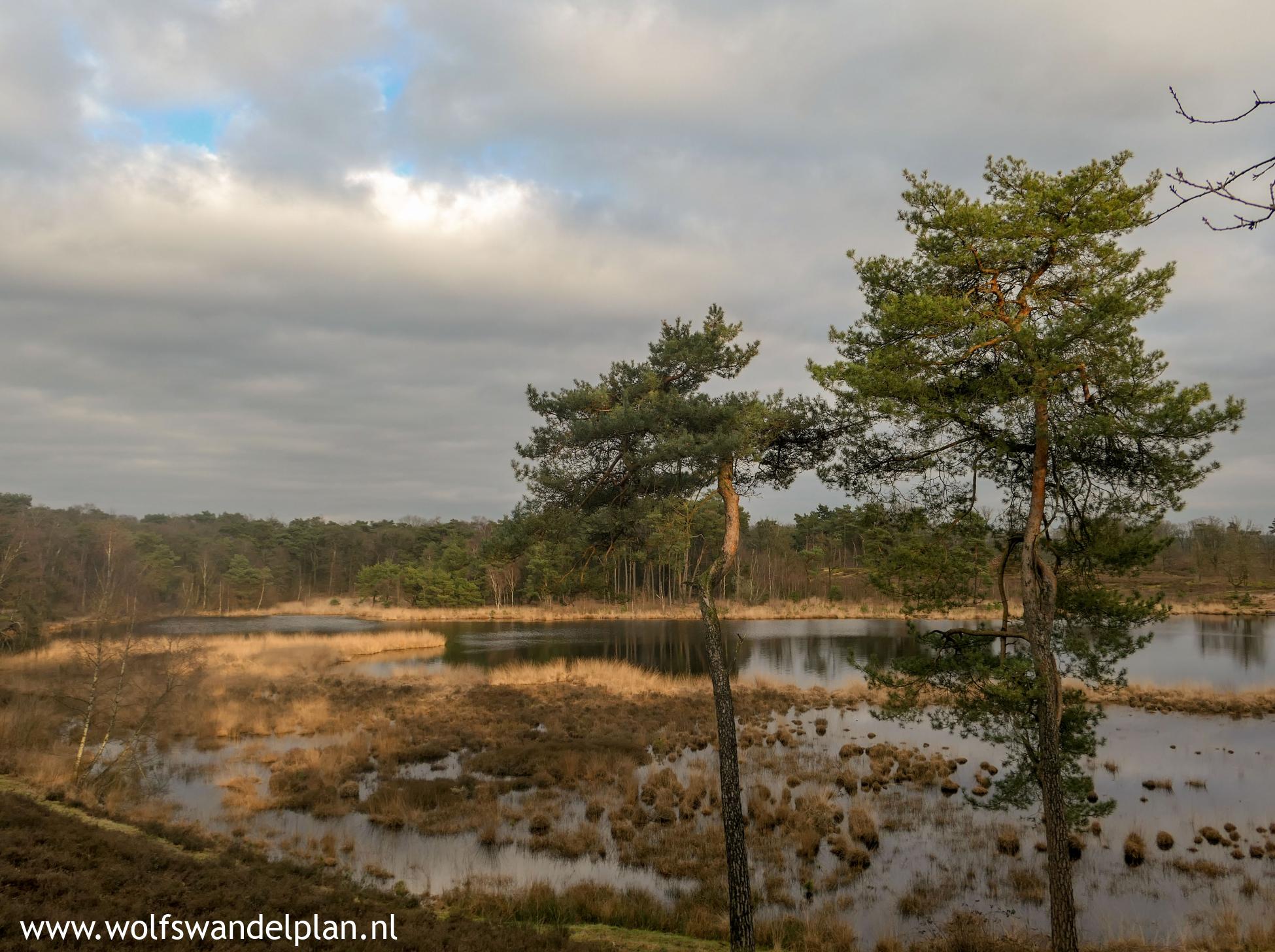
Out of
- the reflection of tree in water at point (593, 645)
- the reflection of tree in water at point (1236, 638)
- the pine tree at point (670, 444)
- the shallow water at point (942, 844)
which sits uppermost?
the pine tree at point (670, 444)

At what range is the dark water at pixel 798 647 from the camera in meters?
34.0

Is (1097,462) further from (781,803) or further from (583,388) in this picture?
(781,803)

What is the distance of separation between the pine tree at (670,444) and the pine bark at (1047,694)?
12.1 ft

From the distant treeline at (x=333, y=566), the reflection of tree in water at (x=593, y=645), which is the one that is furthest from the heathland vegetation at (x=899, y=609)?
the reflection of tree in water at (x=593, y=645)

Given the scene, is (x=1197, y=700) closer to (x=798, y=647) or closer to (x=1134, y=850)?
(x=1134, y=850)

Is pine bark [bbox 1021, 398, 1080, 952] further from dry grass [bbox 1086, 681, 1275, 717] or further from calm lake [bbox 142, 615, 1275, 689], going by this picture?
dry grass [bbox 1086, 681, 1275, 717]

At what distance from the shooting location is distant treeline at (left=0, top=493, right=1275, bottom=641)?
4403 centimetres

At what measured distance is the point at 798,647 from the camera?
45469 mm

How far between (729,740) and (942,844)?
20.6 ft

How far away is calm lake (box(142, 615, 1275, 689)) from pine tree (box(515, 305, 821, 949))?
50.9 feet

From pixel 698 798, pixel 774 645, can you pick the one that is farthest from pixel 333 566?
pixel 698 798

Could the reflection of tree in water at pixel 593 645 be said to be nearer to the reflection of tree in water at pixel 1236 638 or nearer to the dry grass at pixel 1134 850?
the dry grass at pixel 1134 850

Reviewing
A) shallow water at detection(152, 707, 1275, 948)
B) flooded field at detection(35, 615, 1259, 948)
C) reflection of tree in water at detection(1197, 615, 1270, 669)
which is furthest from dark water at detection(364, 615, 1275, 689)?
shallow water at detection(152, 707, 1275, 948)

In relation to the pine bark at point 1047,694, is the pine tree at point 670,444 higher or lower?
higher
